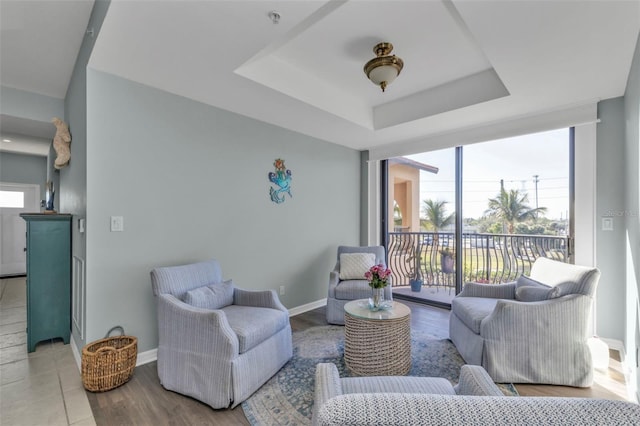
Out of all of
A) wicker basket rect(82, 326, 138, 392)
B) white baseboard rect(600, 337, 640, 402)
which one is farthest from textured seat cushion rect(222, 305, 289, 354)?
white baseboard rect(600, 337, 640, 402)

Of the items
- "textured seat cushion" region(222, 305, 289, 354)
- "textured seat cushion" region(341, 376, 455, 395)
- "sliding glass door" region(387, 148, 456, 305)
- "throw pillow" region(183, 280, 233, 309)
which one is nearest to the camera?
Answer: "textured seat cushion" region(341, 376, 455, 395)

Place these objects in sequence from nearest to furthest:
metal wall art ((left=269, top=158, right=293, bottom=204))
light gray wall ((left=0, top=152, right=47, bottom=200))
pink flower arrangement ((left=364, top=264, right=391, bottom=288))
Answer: pink flower arrangement ((left=364, top=264, right=391, bottom=288)) < metal wall art ((left=269, top=158, right=293, bottom=204)) < light gray wall ((left=0, top=152, right=47, bottom=200))

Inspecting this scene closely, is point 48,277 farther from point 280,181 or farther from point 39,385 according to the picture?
point 280,181

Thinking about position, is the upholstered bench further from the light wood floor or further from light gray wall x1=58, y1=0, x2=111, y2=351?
light gray wall x1=58, y1=0, x2=111, y2=351

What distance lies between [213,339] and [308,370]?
870 mm

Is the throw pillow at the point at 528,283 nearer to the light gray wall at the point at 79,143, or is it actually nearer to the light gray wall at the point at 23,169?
the light gray wall at the point at 79,143

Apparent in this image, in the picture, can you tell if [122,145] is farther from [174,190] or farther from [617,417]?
[617,417]

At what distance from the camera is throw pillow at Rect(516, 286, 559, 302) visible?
227 centimetres

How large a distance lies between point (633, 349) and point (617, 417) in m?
2.44

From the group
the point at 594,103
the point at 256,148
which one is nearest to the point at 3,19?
the point at 256,148

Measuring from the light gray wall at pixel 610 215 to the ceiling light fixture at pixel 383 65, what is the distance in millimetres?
2175

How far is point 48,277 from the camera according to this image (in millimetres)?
2861

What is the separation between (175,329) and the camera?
214 cm

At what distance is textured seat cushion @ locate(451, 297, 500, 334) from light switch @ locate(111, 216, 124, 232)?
2.97 meters
